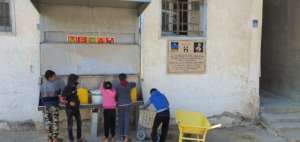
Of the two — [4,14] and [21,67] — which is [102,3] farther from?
[21,67]

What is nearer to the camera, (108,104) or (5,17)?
(108,104)

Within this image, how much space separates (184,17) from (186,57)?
1032 mm

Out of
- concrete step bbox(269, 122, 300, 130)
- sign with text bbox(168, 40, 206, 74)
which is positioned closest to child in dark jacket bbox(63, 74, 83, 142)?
sign with text bbox(168, 40, 206, 74)

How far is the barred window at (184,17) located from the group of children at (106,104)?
2077mm

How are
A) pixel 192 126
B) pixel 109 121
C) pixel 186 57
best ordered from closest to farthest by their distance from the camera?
pixel 192 126, pixel 109 121, pixel 186 57

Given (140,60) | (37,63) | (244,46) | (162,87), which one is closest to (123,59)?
(140,60)

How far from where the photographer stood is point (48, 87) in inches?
244

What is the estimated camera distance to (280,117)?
8289 millimetres

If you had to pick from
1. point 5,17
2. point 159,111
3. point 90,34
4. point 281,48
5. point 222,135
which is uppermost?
point 5,17

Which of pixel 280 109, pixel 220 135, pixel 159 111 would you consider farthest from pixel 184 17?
pixel 280 109

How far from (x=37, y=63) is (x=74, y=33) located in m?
1.01

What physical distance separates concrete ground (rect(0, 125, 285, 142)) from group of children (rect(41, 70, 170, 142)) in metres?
0.58

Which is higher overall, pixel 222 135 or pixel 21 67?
pixel 21 67

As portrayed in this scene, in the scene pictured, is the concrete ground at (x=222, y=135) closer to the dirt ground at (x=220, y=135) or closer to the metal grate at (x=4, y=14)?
the dirt ground at (x=220, y=135)
